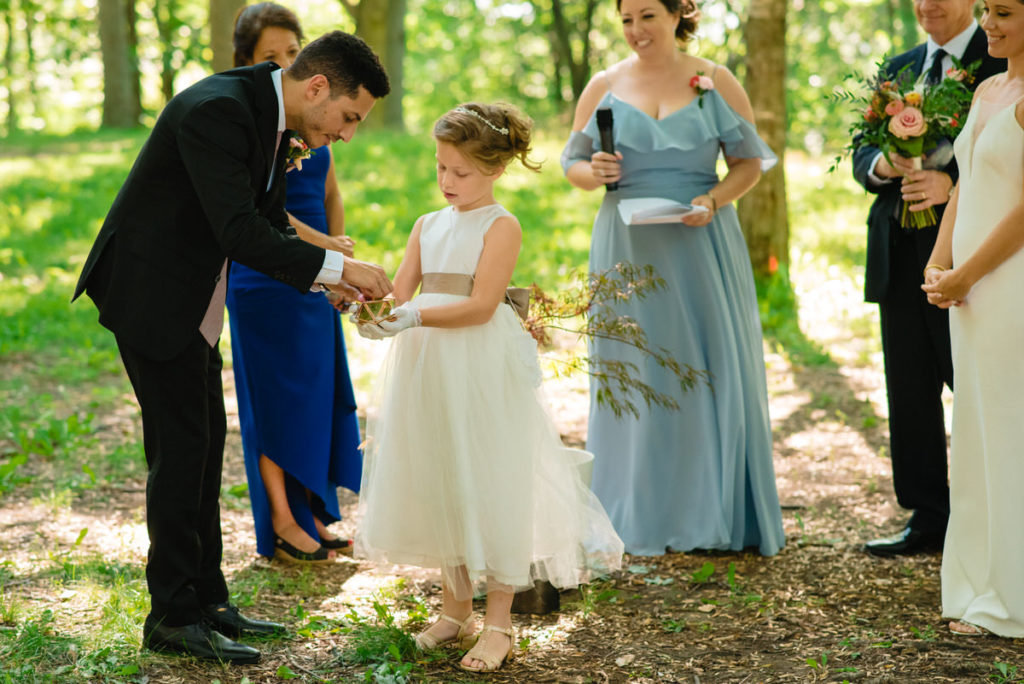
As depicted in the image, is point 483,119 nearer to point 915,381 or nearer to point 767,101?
point 915,381

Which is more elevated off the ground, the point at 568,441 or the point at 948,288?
the point at 948,288

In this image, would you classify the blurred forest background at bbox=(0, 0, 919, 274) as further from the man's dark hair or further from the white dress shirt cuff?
the white dress shirt cuff

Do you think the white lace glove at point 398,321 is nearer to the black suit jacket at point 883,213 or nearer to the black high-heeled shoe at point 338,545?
the black high-heeled shoe at point 338,545

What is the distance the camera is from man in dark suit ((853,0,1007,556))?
424cm

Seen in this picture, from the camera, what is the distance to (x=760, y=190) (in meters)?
8.80

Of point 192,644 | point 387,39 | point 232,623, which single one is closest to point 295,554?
point 232,623

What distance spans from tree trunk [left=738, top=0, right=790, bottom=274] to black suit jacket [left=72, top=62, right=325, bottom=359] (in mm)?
5969

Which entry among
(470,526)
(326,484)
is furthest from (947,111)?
(326,484)

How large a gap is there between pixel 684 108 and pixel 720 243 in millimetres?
656

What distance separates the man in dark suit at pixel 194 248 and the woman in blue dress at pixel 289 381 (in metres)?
1.10

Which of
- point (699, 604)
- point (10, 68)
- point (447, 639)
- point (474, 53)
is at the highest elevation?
point (10, 68)

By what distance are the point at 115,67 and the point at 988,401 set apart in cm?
1980

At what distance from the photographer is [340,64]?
324 centimetres

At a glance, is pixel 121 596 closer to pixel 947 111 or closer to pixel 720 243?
pixel 720 243
